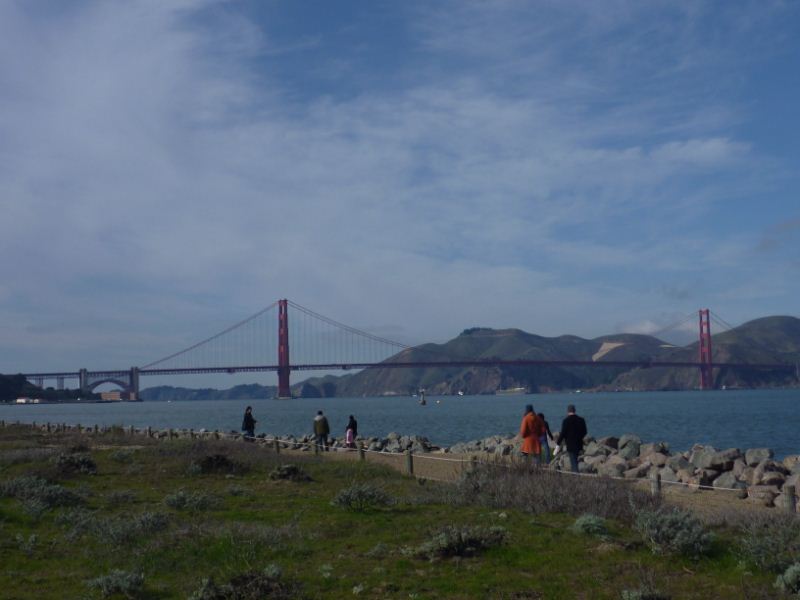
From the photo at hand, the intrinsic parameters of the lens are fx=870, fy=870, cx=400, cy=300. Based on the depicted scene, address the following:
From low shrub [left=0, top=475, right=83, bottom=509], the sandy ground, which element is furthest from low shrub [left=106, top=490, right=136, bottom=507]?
the sandy ground

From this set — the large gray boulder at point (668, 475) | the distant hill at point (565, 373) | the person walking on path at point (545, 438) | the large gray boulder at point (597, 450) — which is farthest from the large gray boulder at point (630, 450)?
the distant hill at point (565, 373)

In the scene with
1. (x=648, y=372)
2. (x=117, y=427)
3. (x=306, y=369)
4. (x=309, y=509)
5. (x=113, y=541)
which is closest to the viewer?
(x=113, y=541)

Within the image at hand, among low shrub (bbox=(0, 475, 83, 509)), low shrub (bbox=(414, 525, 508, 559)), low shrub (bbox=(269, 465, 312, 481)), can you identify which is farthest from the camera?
low shrub (bbox=(269, 465, 312, 481))

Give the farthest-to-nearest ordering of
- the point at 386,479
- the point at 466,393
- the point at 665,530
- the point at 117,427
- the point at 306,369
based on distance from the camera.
A: the point at 466,393 < the point at 306,369 < the point at 117,427 < the point at 386,479 < the point at 665,530

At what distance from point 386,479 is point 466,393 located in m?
145

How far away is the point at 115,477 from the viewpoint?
45.5 feet

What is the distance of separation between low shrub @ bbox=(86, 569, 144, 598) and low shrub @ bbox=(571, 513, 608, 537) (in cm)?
372

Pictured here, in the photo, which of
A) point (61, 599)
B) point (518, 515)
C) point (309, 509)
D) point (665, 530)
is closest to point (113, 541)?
point (61, 599)

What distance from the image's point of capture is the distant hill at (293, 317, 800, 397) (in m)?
128

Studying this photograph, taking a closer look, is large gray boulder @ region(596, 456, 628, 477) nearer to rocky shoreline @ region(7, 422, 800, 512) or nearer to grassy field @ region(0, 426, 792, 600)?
rocky shoreline @ region(7, 422, 800, 512)

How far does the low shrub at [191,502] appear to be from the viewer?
1005 centimetres

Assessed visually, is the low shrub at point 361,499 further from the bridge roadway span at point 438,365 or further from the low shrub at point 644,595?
the bridge roadway span at point 438,365

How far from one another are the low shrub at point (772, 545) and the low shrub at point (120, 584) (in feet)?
15.1

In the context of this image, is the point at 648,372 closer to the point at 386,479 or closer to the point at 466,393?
the point at 466,393
